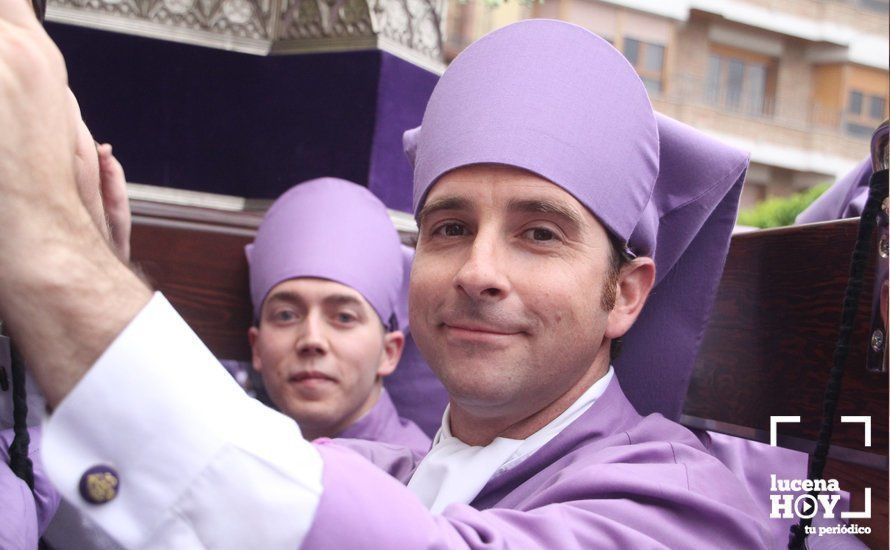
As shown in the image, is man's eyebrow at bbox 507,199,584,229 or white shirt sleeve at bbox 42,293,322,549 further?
man's eyebrow at bbox 507,199,584,229

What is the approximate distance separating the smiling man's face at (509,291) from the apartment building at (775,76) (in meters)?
14.7

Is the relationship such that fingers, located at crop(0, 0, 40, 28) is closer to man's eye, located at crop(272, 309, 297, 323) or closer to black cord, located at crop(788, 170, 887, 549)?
black cord, located at crop(788, 170, 887, 549)

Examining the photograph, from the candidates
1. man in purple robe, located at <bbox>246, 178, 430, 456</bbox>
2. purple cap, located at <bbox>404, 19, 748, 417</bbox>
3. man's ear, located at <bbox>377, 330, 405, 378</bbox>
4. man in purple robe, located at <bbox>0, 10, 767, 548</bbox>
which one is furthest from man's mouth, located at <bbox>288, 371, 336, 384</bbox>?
purple cap, located at <bbox>404, 19, 748, 417</bbox>

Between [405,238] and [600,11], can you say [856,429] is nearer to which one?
[405,238]

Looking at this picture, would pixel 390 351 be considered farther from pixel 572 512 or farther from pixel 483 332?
pixel 572 512

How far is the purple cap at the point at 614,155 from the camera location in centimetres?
180

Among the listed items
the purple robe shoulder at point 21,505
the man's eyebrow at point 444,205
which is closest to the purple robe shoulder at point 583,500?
the man's eyebrow at point 444,205

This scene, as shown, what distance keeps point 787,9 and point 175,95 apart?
15118 millimetres

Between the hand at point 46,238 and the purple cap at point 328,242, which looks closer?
the hand at point 46,238

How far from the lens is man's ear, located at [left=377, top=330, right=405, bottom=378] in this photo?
3336 millimetres

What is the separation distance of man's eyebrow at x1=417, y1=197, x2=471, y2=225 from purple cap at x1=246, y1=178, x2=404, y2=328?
123cm

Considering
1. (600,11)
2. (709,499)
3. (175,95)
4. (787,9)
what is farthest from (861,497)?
(787,9)

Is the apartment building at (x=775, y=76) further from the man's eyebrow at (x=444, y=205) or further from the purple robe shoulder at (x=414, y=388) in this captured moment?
the man's eyebrow at (x=444, y=205)

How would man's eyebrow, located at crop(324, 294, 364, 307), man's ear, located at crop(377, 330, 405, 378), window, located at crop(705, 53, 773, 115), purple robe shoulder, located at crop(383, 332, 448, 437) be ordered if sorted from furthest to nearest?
1. window, located at crop(705, 53, 773, 115)
2. purple robe shoulder, located at crop(383, 332, 448, 437)
3. man's ear, located at crop(377, 330, 405, 378)
4. man's eyebrow, located at crop(324, 294, 364, 307)
